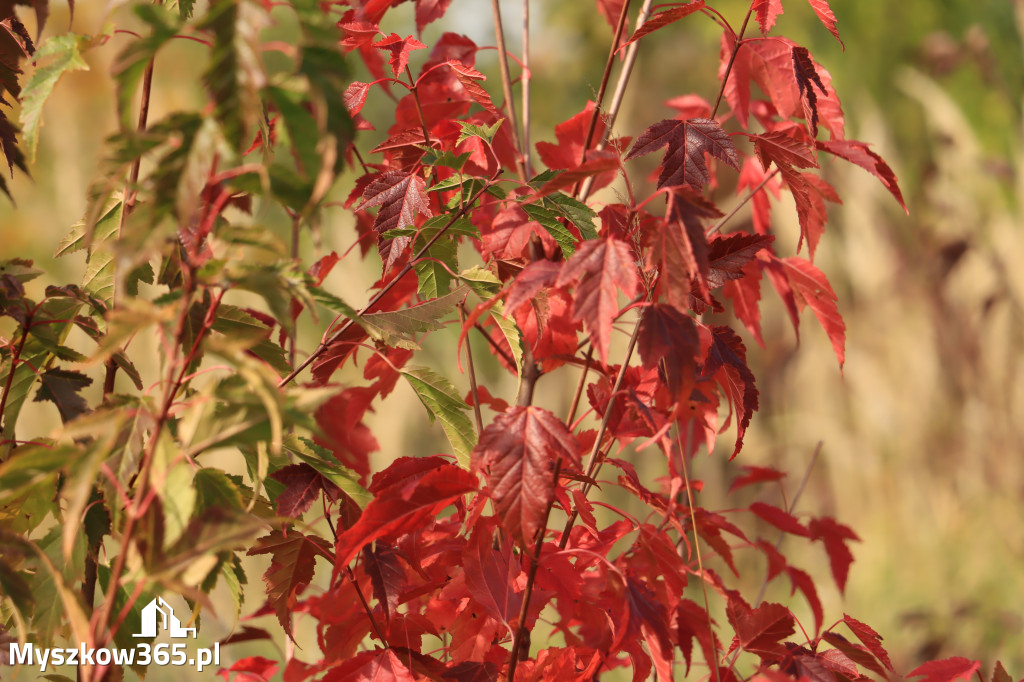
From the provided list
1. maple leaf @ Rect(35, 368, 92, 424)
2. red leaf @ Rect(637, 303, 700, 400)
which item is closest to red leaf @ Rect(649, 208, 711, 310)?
red leaf @ Rect(637, 303, 700, 400)

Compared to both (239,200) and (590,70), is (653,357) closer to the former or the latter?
(239,200)

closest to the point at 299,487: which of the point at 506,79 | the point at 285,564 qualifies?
the point at 285,564

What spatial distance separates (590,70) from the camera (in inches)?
177

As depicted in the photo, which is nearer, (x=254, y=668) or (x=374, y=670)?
(x=374, y=670)

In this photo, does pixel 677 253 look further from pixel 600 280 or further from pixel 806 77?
pixel 806 77

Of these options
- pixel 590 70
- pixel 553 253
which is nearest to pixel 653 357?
pixel 553 253

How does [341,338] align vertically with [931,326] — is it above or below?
below

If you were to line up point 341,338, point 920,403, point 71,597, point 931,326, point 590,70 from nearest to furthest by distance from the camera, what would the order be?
point 71,597 < point 341,338 < point 920,403 < point 931,326 < point 590,70

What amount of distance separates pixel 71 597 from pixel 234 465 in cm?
313

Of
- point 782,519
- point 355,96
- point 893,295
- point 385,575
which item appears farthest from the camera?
point 893,295

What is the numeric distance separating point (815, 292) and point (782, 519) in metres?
0.24

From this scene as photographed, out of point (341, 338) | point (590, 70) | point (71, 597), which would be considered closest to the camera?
point (71, 597)

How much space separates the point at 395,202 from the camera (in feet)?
1.98

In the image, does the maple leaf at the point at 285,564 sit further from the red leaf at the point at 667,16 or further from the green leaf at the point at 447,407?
the red leaf at the point at 667,16
